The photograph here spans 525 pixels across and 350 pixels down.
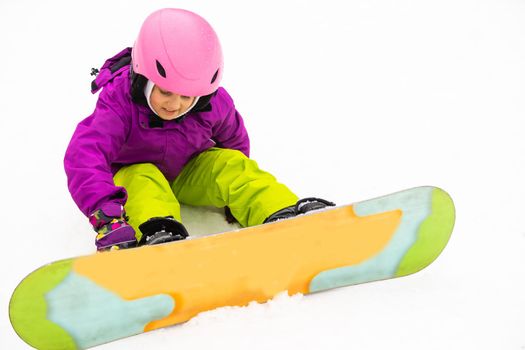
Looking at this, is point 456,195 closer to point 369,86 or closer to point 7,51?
point 369,86

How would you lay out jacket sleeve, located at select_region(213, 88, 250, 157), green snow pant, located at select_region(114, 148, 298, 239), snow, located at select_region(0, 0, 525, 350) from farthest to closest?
jacket sleeve, located at select_region(213, 88, 250, 157)
green snow pant, located at select_region(114, 148, 298, 239)
snow, located at select_region(0, 0, 525, 350)

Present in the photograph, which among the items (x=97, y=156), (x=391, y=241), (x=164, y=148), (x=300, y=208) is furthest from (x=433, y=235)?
(x=97, y=156)

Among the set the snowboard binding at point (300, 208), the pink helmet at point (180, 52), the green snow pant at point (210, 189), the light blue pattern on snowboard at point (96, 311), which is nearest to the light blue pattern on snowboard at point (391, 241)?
the snowboard binding at point (300, 208)

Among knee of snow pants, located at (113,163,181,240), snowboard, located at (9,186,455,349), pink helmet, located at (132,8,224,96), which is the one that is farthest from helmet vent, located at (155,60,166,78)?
snowboard, located at (9,186,455,349)

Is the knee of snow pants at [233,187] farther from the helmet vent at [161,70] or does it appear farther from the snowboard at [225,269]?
the helmet vent at [161,70]

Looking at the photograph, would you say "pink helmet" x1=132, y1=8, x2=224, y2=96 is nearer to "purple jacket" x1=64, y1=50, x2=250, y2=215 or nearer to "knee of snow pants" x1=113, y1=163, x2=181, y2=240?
"purple jacket" x1=64, y1=50, x2=250, y2=215

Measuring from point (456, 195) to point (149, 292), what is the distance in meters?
1.20

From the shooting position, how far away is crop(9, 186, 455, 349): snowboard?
123cm

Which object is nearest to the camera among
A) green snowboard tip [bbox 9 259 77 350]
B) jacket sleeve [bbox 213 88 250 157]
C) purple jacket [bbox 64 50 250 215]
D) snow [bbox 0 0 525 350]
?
green snowboard tip [bbox 9 259 77 350]

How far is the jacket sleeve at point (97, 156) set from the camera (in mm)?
1502

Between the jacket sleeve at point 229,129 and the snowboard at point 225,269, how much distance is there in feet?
1.83

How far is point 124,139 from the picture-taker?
1.68m

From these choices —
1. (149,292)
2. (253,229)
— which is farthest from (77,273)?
(253,229)

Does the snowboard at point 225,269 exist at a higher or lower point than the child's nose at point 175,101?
lower
